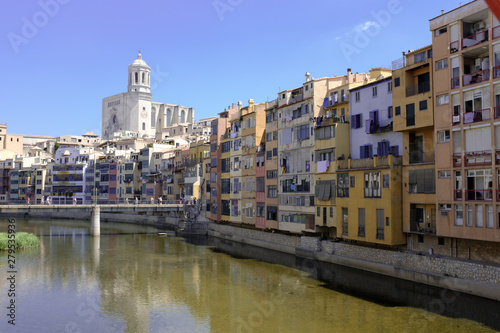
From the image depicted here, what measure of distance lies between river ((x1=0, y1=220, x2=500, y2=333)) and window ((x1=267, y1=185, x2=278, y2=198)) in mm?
7484

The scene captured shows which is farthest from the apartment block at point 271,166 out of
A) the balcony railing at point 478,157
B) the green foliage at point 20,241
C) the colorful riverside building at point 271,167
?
the green foliage at point 20,241

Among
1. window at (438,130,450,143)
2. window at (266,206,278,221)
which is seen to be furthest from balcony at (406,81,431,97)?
window at (266,206,278,221)

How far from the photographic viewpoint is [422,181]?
3284 cm

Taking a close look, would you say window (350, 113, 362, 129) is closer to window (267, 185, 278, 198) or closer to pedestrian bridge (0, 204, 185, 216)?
window (267, 185, 278, 198)

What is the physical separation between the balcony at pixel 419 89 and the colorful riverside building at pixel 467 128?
4.48 ft

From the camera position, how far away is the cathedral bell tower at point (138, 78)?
611 feet

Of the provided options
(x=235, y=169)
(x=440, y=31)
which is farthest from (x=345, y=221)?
(x=235, y=169)

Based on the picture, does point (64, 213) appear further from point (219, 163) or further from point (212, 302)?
point (212, 302)

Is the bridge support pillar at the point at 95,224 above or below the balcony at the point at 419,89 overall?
below

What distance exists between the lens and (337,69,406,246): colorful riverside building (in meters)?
34.6

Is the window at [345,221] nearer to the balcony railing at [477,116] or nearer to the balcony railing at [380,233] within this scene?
the balcony railing at [380,233]

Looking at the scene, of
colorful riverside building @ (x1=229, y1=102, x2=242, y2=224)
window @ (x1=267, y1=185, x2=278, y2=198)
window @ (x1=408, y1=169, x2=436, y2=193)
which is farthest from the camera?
colorful riverside building @ (x1=229, y1=102, x2=242, y2=224)

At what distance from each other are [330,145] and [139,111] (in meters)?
151

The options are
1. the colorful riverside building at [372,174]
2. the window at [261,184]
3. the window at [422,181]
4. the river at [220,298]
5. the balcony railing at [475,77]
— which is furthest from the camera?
the window at [261,184]
